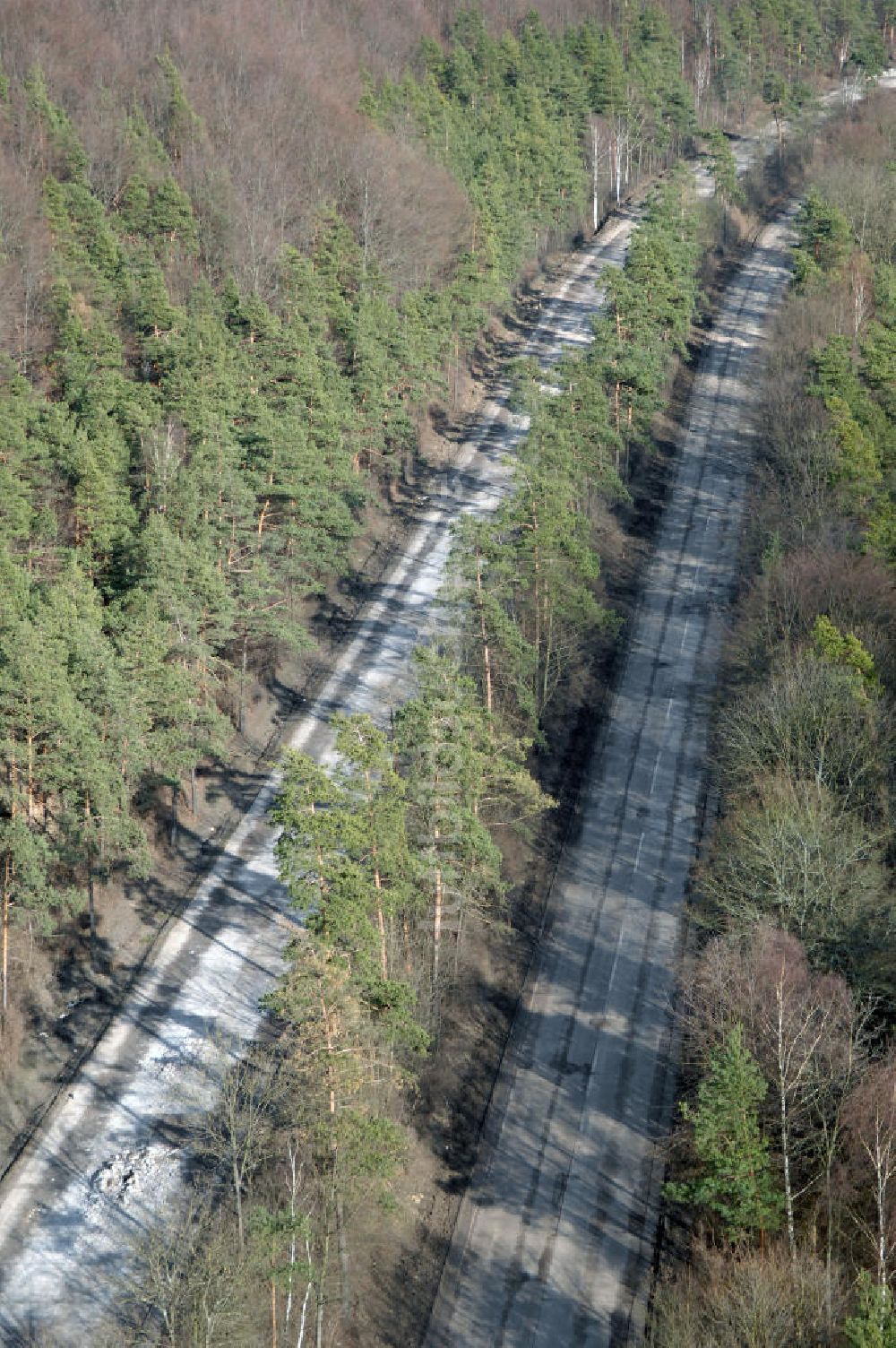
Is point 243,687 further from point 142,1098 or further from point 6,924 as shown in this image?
point 142,1098

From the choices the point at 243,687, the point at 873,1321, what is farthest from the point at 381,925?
the point at 243,687

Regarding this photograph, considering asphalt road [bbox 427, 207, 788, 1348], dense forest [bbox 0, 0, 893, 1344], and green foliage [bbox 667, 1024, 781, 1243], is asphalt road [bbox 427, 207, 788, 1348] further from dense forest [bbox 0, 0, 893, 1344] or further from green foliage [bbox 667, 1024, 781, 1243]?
green foliage [bbox 667, 1024, 781, 1243]

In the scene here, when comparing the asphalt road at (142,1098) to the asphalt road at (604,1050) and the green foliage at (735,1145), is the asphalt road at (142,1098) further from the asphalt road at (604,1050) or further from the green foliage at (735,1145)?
the green foliage at (735,1145)

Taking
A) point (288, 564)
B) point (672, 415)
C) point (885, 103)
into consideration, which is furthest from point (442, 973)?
point (885, 103)

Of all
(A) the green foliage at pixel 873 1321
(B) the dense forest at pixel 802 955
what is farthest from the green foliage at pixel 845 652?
(A) the green foliage at pixel 873 1321

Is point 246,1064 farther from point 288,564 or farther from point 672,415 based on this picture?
point 672,415

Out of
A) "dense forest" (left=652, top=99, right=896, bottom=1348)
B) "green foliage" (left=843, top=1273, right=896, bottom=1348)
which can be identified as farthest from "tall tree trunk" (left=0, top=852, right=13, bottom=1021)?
"green foliage" (left=843, top=1273, right=896, bottom=1348)
